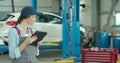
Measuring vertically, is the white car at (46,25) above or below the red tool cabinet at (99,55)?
above

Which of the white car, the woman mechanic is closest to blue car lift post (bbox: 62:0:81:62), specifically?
the white car

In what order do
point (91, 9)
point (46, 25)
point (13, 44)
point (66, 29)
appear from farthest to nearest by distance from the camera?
point (91, 9) < point (46, 25) < point (66, 29) < point (13, 44)

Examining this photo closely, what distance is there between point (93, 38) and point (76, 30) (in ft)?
21.0

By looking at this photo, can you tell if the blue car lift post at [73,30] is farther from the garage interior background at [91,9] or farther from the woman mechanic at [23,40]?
the garage interior background at [91,9]

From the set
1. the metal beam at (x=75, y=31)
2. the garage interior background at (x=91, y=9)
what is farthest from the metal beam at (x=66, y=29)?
the garage interior background at (x=91, y=9)

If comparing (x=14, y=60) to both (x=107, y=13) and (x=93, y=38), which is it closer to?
(x=93, y=38)

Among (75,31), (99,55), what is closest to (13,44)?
(99,55)

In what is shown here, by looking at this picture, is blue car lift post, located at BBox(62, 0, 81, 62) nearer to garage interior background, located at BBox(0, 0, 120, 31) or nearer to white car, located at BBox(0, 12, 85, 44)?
white car, located at BBox(0, 12, 85, 44)

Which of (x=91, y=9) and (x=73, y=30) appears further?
(x=91, y=9)

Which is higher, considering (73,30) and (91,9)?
(91,9)

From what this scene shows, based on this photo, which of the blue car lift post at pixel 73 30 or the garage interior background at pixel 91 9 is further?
the garage interior background at pixel 91 9

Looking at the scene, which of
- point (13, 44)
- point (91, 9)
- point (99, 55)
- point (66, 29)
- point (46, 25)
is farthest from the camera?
point (91, 9)

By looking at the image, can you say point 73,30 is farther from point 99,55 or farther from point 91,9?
point 91,9

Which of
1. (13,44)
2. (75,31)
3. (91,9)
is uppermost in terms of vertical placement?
(91,9)
